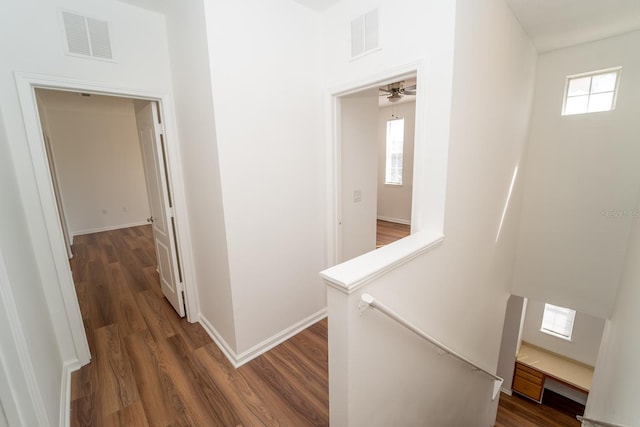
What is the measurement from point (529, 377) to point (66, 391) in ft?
23.2

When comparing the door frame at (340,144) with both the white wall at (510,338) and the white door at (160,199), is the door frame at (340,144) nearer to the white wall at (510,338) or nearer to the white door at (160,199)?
the white door at (160,199)

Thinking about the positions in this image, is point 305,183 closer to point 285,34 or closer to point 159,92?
point 285,34

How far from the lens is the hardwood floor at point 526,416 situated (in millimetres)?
3924

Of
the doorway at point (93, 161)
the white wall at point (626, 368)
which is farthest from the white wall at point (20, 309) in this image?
the doorway at point (93, 161)

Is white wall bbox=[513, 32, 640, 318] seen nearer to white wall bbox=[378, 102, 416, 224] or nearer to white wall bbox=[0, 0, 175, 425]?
white wall bbox=[378, 102, 416, 224]

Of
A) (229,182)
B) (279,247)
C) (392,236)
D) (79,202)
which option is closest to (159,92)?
(229,182)

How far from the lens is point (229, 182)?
6.38 feet

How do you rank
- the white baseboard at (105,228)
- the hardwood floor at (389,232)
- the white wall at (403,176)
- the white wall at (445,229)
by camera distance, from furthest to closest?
the white wall at (403,176), the white baseboard at (105,228), the hardwood floor at (389,232), the white wall at (445,229)

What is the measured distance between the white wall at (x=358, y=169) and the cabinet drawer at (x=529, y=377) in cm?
479

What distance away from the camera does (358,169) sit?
301 centimetres

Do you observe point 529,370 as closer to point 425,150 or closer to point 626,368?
point 626,368

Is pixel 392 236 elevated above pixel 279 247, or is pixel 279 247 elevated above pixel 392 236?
pixel 279 247

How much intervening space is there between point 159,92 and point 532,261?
4902 mm

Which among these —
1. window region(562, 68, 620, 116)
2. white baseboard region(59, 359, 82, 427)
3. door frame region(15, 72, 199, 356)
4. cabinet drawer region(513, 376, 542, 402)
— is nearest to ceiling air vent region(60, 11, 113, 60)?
door frame region(15, 72, 199, 356)
